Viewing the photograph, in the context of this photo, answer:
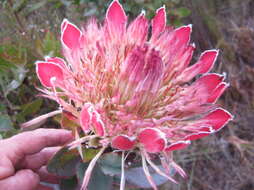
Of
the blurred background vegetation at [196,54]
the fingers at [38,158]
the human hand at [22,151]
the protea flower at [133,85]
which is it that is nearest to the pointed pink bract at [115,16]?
the protea flower at [133,85]

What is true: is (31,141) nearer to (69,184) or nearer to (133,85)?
(69,184)

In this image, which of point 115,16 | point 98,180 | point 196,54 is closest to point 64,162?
point 98,180

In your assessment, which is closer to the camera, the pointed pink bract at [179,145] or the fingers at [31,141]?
the pointed pink bract at [179,145]

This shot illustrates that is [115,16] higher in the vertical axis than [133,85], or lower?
higher

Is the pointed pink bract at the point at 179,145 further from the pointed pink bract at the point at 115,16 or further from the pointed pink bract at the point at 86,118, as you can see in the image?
the pointed pink bract at the point at 115,16

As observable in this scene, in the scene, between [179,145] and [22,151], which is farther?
[22,151]

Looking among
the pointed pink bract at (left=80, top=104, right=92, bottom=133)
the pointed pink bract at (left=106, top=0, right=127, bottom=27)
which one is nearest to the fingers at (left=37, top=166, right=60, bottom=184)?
the pointed pink bract at (left=80, top=104, right=92, bottom=133)
